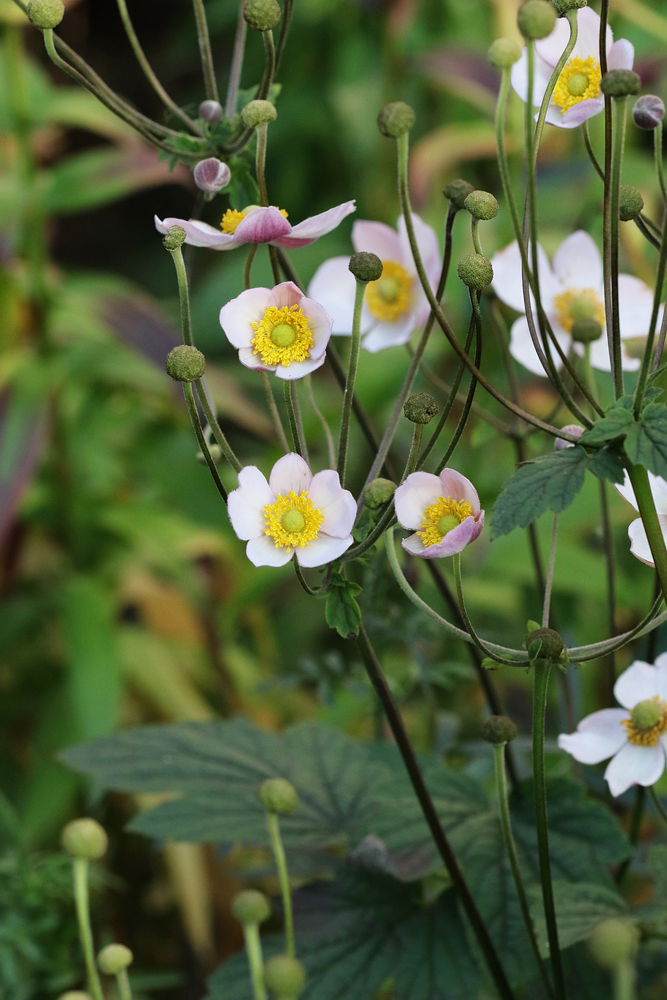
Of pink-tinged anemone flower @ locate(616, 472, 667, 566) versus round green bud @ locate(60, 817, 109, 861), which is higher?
pink-tinged anemone flower @ locate(616, 472, 667, 566)

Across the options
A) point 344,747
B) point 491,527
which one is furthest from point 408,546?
point 344,747

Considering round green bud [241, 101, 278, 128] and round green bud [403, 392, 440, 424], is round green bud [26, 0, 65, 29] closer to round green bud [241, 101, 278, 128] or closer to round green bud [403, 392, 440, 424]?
round green bud [241, 101, 278, 128]

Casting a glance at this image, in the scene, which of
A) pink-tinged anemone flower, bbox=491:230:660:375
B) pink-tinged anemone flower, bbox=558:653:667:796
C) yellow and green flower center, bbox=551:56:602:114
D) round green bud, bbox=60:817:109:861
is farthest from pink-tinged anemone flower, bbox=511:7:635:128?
round green bud, bbox=60:817:109:861

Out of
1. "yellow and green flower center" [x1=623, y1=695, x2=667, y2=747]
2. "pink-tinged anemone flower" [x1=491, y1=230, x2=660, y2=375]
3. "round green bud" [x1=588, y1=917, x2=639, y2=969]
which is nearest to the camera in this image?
"round green bud" [x1=588, y1=917, x2=639, y2=969]

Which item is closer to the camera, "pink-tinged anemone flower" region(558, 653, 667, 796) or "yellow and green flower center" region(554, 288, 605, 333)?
"pink-tinged anemone flower" region(558, 653, 667, 796)

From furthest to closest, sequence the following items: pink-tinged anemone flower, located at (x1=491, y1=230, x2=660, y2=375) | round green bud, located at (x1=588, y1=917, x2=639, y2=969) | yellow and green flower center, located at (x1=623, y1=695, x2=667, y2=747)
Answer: pink-tinged anemone flower, located at (x1=491, y1=230, x2=660, y2=375) → yellow and green flower center, located at (x1=623, y1=695, x2=667, y2=747) → round green bud, located at (x1=588, y1=917, x2=639, y2=969)

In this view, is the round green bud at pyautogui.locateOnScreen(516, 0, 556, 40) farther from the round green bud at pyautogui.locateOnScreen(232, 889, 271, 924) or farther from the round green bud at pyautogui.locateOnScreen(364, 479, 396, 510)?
the round green bud at pyautogui.locateOnScreen(232, 889, 271, 924)

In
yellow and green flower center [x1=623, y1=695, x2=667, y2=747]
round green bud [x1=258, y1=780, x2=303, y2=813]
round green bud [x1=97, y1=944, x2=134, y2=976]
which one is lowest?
round green bud [x1=97, y1=944, x2=134, y2=976]
